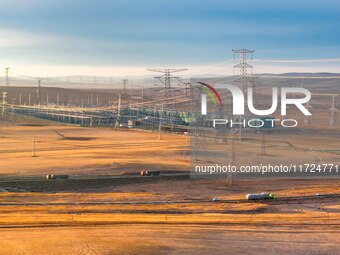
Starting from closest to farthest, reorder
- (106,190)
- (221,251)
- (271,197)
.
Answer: (221,251) < (271,197) < (106,190)

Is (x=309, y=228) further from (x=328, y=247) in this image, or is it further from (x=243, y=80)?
(x=243, y=80)

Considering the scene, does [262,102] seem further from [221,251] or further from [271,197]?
[221,251]

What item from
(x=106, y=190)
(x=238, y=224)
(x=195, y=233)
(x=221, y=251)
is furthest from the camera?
(x=106, y=190)

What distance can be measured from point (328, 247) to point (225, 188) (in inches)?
316

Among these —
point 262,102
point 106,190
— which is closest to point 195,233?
point 106,190

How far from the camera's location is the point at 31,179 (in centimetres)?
2056

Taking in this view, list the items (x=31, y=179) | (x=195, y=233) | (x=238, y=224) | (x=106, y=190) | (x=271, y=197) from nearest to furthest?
(x=195, y=233), (x=238, y=224), (x=271, y=197), (x=106, y=190), (x=31, y=179)

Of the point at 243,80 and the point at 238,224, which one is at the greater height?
the point at 243,80

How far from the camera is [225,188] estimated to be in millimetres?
19344

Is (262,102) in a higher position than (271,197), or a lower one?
higher

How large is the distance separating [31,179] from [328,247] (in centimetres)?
1232

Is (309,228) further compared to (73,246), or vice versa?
(309,228)

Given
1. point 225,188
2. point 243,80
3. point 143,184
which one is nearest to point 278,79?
point 243,80

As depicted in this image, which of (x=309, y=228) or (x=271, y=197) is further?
(x=271, y=197)
